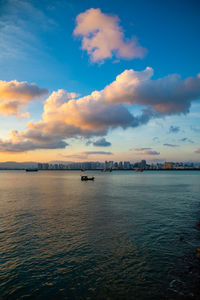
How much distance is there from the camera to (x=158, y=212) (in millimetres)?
40969

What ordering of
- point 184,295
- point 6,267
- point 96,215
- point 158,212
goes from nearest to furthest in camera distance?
1. point 184,295
2. point 6,267
3. point 96,215
4. point 158,212

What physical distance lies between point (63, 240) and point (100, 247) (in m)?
5.37

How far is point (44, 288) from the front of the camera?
49.4 feet

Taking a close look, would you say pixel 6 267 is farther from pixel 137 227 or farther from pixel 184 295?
pixel 137 227

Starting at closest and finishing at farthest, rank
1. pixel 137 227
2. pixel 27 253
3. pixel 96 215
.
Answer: pixel 27 253, pixel 137 227, pixel 96 215

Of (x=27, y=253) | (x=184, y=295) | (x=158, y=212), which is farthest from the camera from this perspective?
(x=158, y=212)

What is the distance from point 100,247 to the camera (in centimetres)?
2245

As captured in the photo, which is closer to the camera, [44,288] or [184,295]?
[184,295]

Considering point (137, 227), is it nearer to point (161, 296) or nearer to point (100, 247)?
point (100, 247)

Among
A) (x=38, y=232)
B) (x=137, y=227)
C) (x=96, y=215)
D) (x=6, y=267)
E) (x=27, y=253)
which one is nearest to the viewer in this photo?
(x=6, y=267)

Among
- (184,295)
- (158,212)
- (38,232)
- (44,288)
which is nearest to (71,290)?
(44,288)

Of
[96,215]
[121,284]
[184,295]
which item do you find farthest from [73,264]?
[96,215]

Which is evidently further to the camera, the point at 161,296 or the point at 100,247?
the point at 100,247

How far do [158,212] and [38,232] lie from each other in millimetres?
25462
